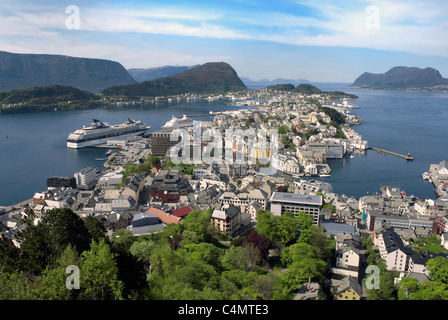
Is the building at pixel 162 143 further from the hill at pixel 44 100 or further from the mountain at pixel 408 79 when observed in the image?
the mountain at pixel 408 79

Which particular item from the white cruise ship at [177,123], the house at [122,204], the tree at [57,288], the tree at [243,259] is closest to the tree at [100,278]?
the tree at [57,288]

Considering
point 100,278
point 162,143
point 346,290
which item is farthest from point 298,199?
point 162,143

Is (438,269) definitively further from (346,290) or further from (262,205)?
(262,205)

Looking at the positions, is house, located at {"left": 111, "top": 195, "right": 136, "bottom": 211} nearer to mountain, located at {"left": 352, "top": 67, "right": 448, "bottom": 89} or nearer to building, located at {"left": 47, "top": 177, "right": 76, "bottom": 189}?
building, located at {"left": 47, "top": 177, "right": 76, "bottom": 189}
